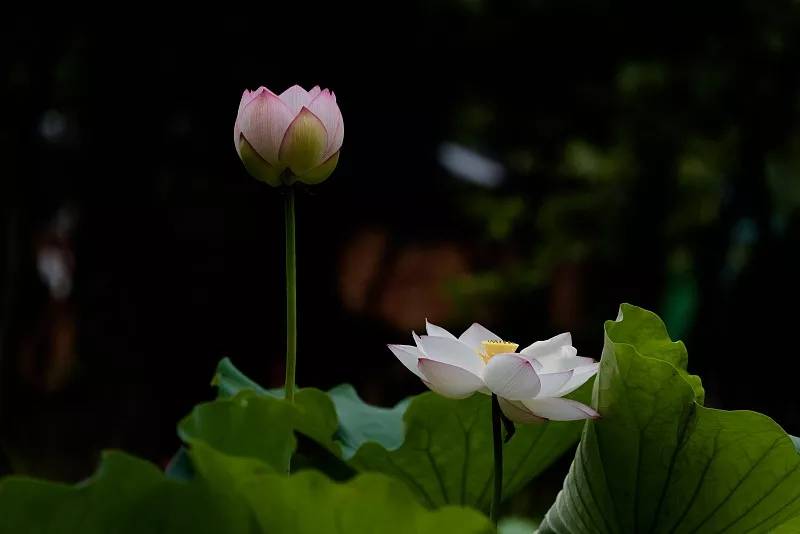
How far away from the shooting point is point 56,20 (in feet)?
8.73

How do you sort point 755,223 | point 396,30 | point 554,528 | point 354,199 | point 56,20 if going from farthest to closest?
point 354,199 → point 396,30 → point 56,20 → point 755,223 → point 554,528

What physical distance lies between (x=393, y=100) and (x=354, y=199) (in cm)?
36

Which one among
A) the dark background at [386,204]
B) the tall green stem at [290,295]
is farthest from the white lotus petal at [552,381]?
the dark background at [386,204]

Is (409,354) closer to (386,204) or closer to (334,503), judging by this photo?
(334,503)

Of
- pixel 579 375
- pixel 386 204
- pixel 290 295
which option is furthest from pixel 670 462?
pixel 386 204

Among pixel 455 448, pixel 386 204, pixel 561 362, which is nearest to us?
pixel 561 362

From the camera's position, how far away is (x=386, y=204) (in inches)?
129

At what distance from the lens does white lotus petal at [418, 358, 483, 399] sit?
41 centimetres

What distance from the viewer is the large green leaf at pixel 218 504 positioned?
0.34m

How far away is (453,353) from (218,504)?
0.12 m

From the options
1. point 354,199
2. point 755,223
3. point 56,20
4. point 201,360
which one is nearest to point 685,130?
point 755,223

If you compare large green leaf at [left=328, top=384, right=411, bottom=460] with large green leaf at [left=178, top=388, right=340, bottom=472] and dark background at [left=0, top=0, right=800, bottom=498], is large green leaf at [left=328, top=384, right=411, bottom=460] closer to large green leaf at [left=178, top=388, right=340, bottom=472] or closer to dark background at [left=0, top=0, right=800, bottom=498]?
large green leaf at [left=178, top=388, right=340, bottom=472]

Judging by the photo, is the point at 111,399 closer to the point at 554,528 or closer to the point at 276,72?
the point at 276,72

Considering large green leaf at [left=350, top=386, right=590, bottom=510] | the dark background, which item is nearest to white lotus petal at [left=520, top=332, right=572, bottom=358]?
large green leaf at [left=350, top=386, right=590, bottom=510]
